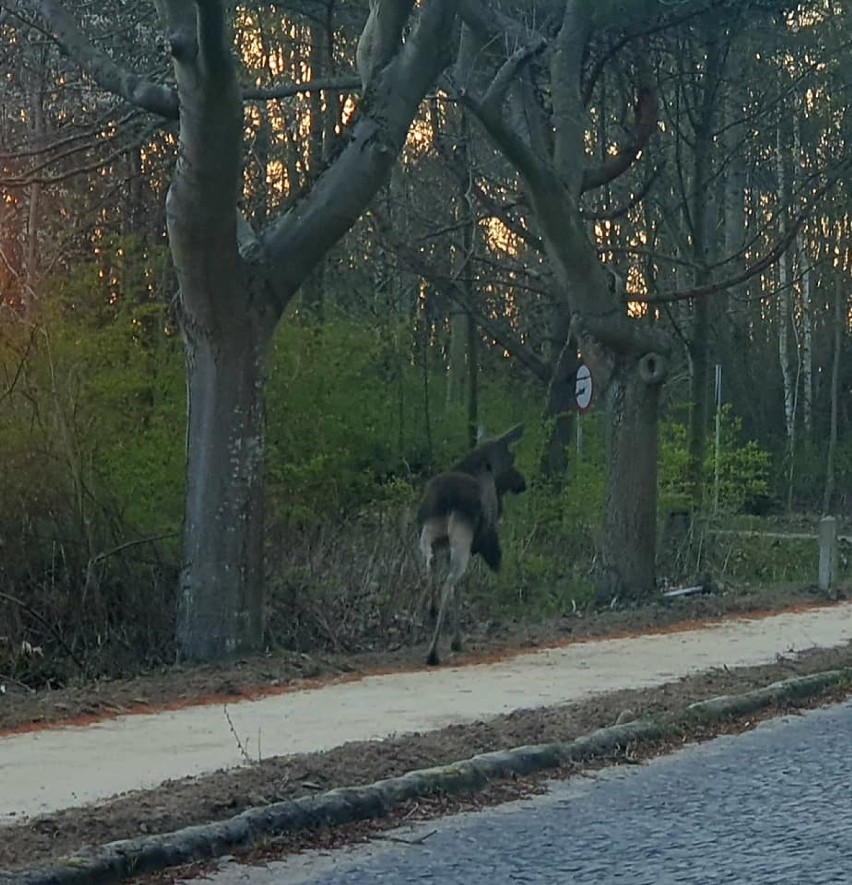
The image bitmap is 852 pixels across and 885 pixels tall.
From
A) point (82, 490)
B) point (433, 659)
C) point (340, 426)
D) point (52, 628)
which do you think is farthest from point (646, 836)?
point (340, 426)

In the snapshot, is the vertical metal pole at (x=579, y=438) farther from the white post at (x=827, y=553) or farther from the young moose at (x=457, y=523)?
the young moose at (x=457, y=523)

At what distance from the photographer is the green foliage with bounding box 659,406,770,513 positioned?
27141mm

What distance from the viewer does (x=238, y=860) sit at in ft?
27.9

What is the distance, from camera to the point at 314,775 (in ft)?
32.2

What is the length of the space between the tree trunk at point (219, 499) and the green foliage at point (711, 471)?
11.7 m

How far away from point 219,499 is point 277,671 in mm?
1707

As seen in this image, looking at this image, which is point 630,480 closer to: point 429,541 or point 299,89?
point 429,541

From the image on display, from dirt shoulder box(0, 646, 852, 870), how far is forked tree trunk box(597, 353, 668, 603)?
7.91 metres

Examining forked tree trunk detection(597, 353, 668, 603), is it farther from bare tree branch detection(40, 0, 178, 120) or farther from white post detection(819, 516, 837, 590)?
bare tree branch detection(40, 0, 178, 120)

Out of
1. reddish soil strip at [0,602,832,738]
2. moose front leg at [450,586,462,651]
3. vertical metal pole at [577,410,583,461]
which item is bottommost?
reddish soil strip at [0,602,832,738]


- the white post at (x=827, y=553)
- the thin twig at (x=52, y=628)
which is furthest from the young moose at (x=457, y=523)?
the white post at (x=827, y=553)

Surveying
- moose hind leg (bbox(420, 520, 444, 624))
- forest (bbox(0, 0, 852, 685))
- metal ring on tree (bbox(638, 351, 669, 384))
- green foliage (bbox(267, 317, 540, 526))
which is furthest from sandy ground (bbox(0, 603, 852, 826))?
green foliage (bbox(267, 317, 540, 526))

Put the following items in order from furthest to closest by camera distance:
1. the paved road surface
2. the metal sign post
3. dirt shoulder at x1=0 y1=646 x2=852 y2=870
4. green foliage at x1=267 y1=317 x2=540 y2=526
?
the metal sign post → green foliage at x1=267 y1=317 x2=540 y2=526 → dirt shoulder at x1=0 y1=646 x2=852 y2=870 → the paved road surface

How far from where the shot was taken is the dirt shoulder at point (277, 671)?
13.0 metres
